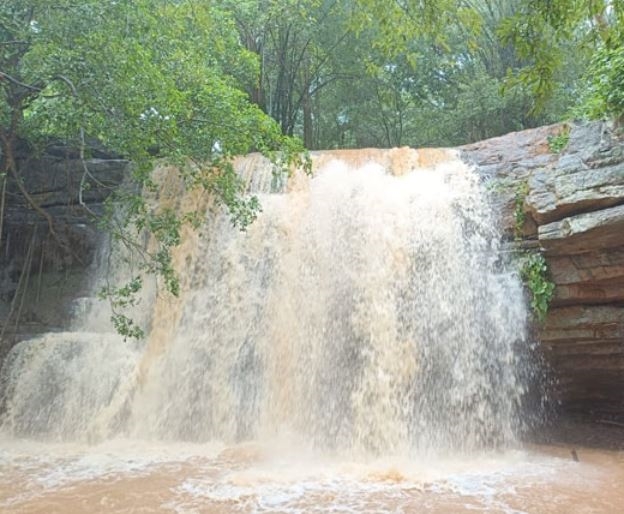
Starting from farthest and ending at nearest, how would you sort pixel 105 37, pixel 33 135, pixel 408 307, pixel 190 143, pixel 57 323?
pixel 57 323, pixel 33 135, pixel 408 307, pixel 190 143, pixel 105 37

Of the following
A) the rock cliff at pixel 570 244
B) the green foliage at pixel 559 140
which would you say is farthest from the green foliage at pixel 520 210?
the green foliage at pixel 559 140

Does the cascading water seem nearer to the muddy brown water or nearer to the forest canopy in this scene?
the muddy brown water

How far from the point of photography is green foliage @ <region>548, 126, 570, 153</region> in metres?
7.72

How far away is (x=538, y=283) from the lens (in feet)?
21.9

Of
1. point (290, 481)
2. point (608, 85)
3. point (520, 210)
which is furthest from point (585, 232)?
point (290, 481)

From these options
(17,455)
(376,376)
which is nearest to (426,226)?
(376,376)

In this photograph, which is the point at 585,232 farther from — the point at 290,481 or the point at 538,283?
the point at 290,481

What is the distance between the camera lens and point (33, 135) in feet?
27.7

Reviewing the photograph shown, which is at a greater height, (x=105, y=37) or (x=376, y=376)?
(x=105, y=37)

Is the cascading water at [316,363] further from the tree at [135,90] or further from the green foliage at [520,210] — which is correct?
the tree at [135,90]

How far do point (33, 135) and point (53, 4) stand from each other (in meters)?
2.90

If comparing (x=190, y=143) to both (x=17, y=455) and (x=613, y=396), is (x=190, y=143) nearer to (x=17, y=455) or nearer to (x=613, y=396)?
(x=17, y=455)

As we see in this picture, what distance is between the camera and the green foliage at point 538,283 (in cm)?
664

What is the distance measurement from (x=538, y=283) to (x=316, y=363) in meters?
2.92
